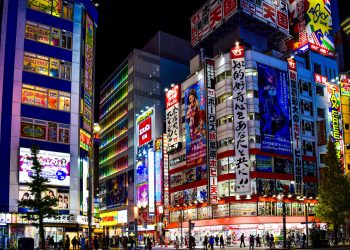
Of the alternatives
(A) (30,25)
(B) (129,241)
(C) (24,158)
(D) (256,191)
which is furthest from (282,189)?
(A) (30,25)

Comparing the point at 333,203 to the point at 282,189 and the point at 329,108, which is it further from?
the point at 329,108

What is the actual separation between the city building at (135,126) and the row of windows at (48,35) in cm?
4016

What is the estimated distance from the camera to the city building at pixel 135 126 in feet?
330

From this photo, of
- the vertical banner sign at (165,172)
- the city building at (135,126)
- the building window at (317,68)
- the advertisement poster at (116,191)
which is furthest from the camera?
the advertisement poster at (116,191)

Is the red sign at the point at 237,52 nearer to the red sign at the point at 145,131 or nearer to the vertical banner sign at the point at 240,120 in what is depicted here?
the vertical banner sign at the point at 240,120

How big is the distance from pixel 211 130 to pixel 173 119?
13536mm

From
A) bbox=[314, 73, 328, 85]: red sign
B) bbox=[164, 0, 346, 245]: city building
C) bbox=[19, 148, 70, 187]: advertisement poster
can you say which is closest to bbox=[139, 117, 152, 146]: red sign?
bbox=[164, 0, 346, 245]: city building

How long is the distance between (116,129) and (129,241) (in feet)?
243

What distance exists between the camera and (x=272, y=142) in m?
71.1

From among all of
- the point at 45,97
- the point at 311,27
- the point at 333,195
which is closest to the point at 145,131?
the point at 311,27

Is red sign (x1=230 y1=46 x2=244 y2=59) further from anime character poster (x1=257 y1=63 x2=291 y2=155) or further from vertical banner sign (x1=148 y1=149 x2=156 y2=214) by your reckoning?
vertical banner sign (x1=148 y1=149 x2=156 y2=214)

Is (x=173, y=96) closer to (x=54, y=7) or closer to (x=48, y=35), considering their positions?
(x=54, y=7)

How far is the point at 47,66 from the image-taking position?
186 feet

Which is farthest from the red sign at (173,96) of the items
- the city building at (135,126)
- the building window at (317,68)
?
the building window at (317,68)
